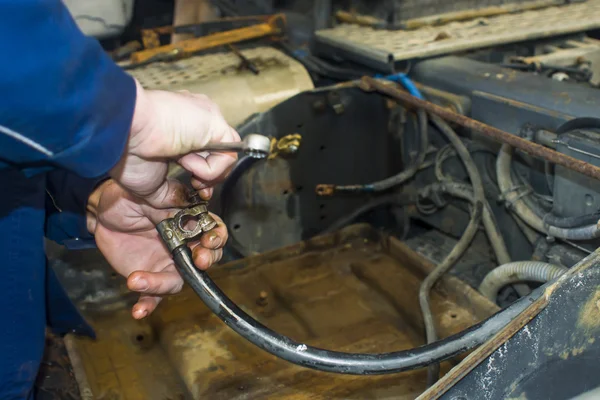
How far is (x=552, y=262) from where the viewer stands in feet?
4.08

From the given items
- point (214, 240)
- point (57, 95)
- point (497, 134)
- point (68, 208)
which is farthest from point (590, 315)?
point (68, 208)

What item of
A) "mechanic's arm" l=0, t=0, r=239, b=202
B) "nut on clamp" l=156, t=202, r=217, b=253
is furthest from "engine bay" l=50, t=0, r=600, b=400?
"mechanic's arm" l=0, t=0, r=239, b=202

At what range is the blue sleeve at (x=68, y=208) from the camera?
3.89ft

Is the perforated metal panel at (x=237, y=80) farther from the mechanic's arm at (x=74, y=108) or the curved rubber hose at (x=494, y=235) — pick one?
the mechanic's arm at (x=74, y=108)

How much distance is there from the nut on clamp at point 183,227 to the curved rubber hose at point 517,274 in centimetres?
62

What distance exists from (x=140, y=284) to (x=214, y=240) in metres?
0.15

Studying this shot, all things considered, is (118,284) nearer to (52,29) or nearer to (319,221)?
(319,221)

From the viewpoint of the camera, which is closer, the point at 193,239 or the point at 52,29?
the point at 52,29

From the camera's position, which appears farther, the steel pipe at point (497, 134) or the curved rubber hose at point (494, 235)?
the curved rubber hose at point (494, 235)

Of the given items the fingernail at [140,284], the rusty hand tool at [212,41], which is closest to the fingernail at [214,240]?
the fingernail at [140,284]

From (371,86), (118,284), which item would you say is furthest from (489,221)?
(118,284)

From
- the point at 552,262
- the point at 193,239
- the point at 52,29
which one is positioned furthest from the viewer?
the point at 552,262

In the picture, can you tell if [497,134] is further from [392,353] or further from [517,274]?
[392,353]

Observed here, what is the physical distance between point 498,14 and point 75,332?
1595 mm
